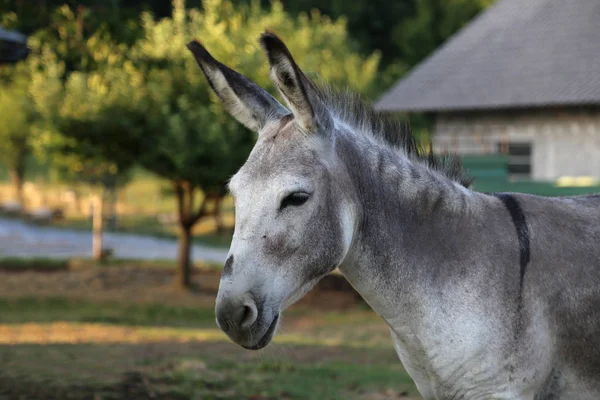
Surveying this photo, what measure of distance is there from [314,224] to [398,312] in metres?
0.67

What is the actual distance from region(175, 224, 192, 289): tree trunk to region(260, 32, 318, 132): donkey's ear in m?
16.5

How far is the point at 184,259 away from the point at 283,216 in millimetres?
16883

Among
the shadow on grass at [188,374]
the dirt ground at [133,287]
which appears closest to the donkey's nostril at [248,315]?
the shadow on grass at [188,374]

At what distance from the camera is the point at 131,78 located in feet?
60.5

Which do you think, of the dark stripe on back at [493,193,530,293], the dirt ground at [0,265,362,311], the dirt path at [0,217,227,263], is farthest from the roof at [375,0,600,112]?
the dark stripe on back at [493,193,530,293]

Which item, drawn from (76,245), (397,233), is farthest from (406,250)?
(76,245)

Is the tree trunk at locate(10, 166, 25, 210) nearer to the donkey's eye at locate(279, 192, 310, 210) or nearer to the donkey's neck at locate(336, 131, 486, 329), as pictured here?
the donkey's neck at locate(336, 131, 486, 329)

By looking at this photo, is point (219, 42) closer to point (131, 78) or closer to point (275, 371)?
point (131, 78)

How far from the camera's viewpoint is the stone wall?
1880cm

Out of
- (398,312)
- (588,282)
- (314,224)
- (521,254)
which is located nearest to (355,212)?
(314,224)

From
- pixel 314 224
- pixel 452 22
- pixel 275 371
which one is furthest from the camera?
pixel 452 22

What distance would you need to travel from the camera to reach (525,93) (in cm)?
1928

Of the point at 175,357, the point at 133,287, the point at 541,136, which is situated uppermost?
the point at 541,136

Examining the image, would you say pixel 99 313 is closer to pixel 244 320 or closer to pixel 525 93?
pixel 525 93
